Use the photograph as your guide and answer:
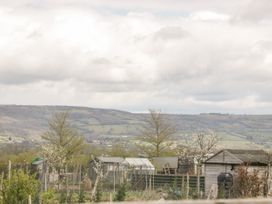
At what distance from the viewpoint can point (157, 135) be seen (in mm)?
65375

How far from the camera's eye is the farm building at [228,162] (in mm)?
41625

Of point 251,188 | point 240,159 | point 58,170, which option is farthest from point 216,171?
point 58,170

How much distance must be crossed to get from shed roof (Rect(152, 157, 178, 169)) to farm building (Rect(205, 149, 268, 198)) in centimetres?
1953

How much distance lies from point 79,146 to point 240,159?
894 inches

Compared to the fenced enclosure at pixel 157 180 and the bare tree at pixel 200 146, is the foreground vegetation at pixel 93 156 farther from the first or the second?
the fenced enclosure at pixel 157 180

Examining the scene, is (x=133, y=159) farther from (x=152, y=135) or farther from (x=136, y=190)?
(x=136, y=190)

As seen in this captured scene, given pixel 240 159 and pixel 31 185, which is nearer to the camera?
pixel 31 185

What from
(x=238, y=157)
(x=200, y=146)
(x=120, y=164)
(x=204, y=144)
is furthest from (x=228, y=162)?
(x=204, y=144)

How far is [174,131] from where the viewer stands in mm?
67062

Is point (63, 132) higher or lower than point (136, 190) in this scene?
higher

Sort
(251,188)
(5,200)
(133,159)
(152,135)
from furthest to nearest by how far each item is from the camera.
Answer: (133,159) < (152,135) < (251,188) < (5,200)

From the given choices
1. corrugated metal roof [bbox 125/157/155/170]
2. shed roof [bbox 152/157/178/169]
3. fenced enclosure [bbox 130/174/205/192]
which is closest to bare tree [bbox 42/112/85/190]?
corrugated metal roof [bbox 125/157/155/170]

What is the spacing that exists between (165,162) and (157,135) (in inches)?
125

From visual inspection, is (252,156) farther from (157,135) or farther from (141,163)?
(141,163)
